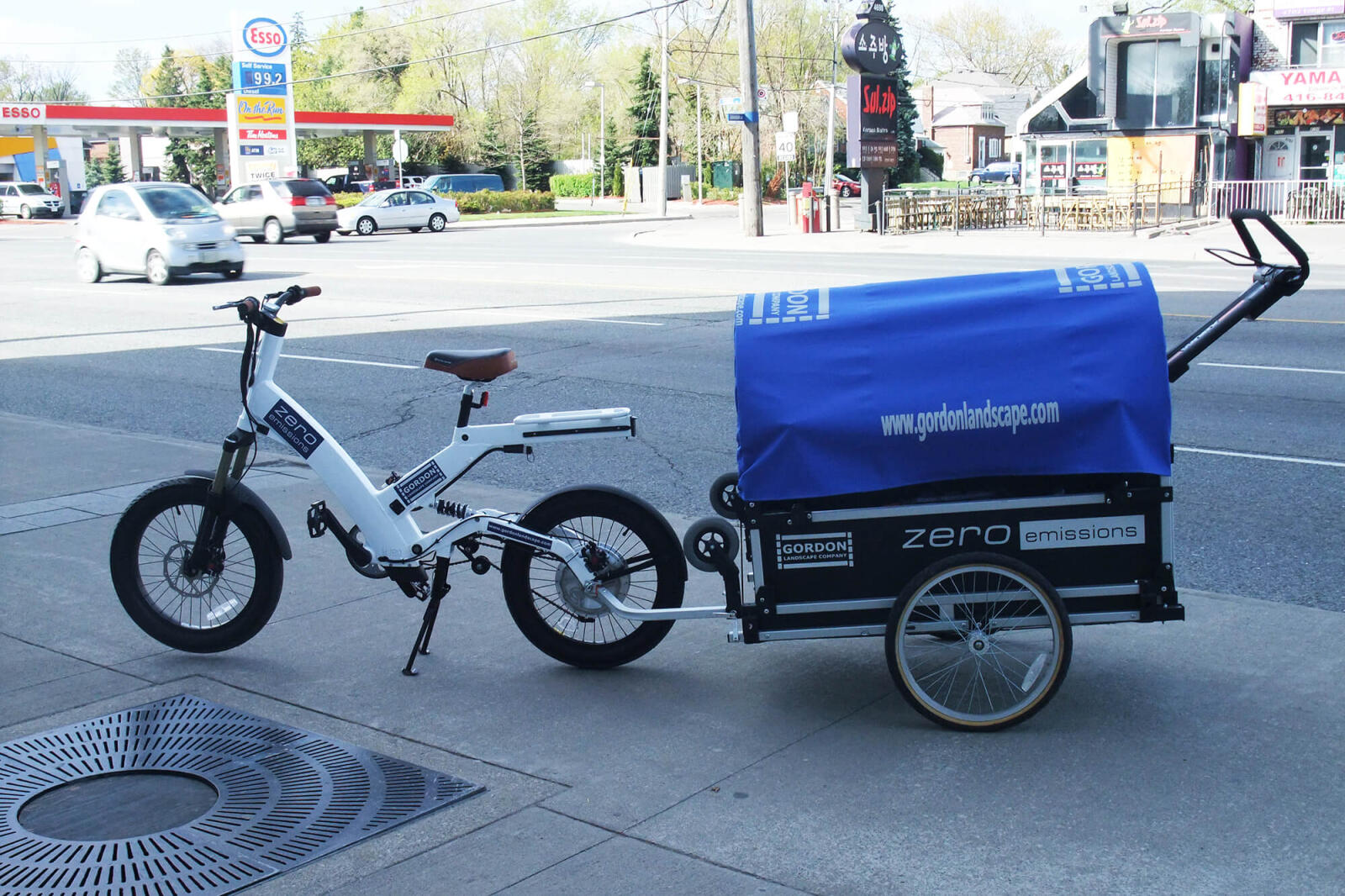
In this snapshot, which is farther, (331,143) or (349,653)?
(331,143)

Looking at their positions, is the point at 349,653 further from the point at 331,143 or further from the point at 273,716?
the point at 331,143

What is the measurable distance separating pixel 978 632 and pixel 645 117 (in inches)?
3059

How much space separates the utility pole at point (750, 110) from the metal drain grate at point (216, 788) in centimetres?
3107

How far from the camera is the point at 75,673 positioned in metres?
5.10

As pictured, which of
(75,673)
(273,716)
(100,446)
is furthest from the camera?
(100,446)

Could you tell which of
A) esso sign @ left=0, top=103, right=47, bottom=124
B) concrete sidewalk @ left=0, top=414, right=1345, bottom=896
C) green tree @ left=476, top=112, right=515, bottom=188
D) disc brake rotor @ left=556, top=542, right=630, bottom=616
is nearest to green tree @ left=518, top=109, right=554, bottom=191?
green tree @ left=476, top=112, right=515, bottom=188

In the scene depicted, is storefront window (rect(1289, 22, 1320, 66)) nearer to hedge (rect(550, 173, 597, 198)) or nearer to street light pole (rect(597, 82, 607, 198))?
street light pole (rect(597, 82, 607, 198))

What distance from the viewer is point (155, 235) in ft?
71.8

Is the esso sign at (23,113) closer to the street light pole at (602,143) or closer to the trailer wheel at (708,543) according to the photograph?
the street light pole at (602,143)

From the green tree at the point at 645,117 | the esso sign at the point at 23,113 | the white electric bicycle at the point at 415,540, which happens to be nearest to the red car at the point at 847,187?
the green tree at the point at 645,117

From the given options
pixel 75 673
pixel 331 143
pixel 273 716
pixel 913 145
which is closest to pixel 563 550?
pixel 273 716

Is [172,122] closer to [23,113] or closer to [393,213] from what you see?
[23,113]

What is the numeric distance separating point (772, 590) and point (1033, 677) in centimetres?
91

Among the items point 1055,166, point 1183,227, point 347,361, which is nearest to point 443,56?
point 1055,166
